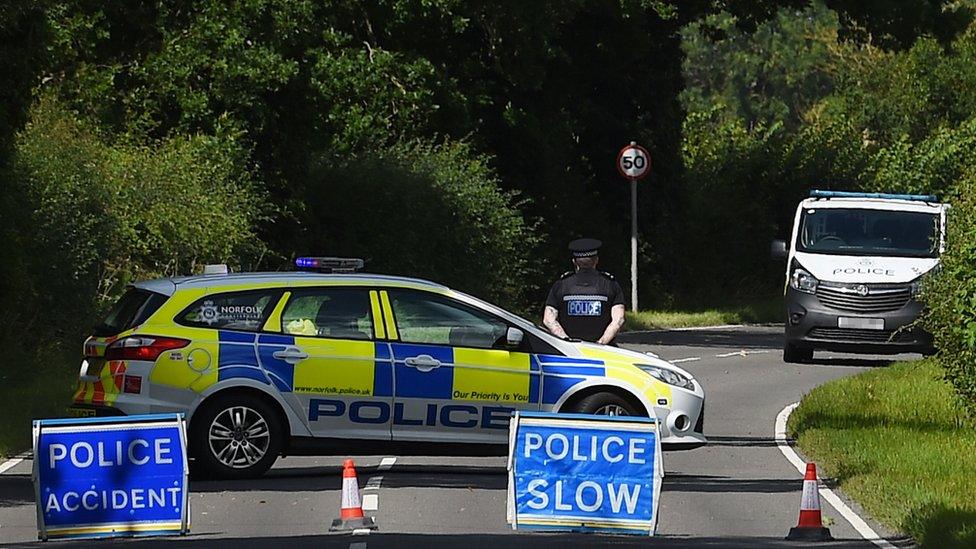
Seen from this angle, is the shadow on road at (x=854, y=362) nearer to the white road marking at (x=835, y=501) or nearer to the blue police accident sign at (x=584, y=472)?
the white road marking at (x=835, y=501)

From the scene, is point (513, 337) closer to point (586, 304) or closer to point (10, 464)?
point (586, 304)

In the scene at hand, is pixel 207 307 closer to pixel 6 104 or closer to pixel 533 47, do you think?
pixel 6 104

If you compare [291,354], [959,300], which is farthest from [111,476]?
[959,300]

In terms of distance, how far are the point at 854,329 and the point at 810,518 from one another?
15.3 m

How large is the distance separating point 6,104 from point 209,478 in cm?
969

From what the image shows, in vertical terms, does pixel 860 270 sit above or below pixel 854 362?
above

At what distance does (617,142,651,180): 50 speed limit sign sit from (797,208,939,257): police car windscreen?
1158cm

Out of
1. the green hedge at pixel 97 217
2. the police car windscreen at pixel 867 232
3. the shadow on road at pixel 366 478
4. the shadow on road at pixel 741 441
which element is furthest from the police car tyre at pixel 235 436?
the police car windscreen at pixel 867 232

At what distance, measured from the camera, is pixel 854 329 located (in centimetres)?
2772

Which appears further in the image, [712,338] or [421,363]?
[712,338]

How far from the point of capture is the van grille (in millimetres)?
27531

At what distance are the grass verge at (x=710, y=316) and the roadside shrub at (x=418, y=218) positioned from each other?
2875mm

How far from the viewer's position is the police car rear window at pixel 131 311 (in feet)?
52.5

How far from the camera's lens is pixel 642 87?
4338cm
